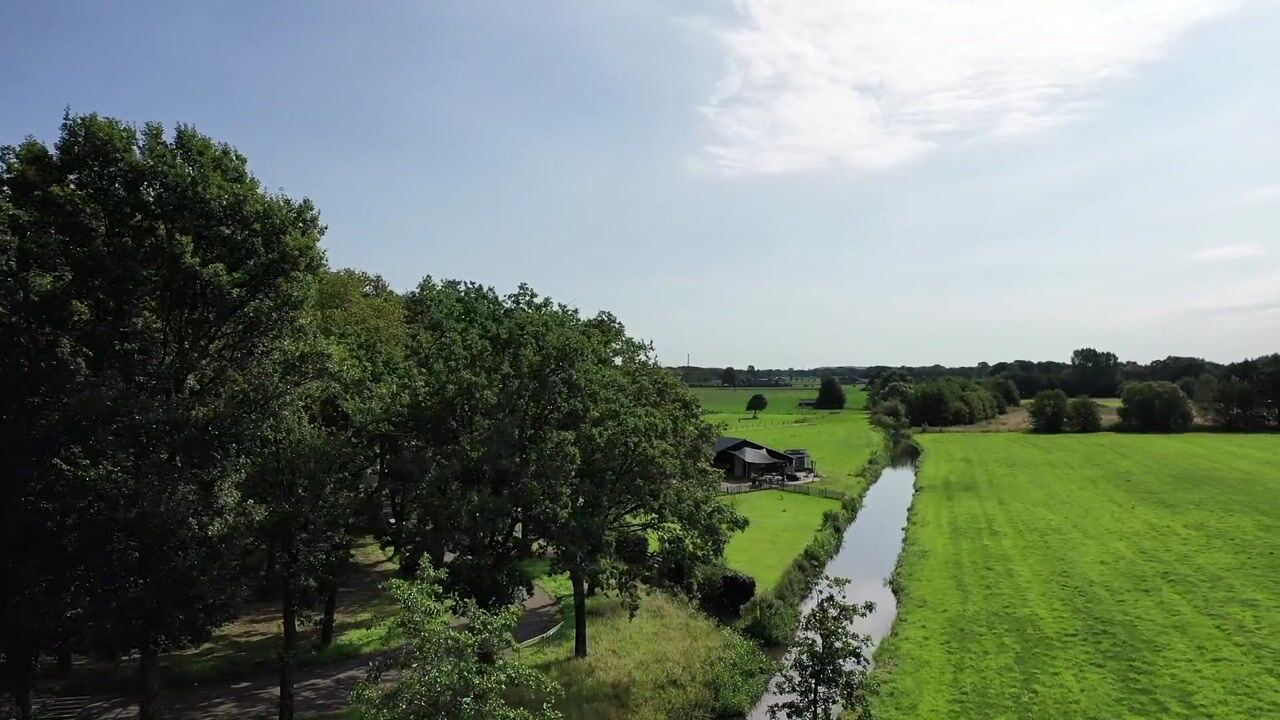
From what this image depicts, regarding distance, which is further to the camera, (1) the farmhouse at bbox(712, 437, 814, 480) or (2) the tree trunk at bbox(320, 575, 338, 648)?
(1) the farmhouse at bbox(712, 437, 814, 480)

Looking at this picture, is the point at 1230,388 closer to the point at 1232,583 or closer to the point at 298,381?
the point at 1232,583

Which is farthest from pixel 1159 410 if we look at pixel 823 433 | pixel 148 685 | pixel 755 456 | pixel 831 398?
pixel 148 685

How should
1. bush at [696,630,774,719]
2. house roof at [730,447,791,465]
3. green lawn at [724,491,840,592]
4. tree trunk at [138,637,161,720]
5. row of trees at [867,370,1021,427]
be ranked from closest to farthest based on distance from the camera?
1. tree trunk at [138,637,161,720]
2. bush at [696,630,774,719]
3. green lawn at [724,491,840,592]
4. house roof at [730,447,791,465]
5. row of trees at [867,370,1021,427]

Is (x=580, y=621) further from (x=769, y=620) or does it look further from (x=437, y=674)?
(x=437, y=674)

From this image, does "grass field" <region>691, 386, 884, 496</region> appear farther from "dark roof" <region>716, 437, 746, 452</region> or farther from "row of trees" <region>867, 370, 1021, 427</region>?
"row of trees" <region>867, 370, 1021, 427</region>

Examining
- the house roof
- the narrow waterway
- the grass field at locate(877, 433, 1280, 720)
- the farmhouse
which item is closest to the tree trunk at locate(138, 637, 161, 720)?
the narrow waterway

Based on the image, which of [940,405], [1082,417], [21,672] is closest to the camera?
[21,672]

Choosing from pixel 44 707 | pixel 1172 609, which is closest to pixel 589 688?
pixel 44 707

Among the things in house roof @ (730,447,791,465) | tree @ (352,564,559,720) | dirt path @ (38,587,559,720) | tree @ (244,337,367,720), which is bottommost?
dirt path @ (38,587,559,720)
